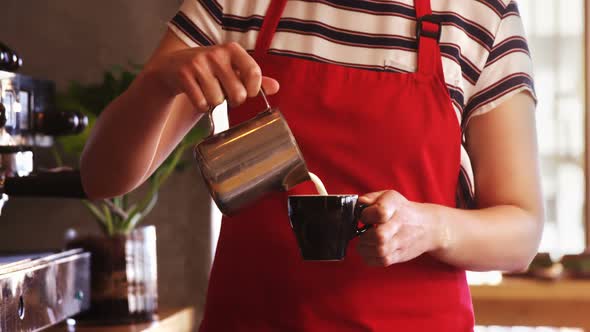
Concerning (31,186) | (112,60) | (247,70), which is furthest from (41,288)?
(112,60)

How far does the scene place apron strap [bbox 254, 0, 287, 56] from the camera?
111cm

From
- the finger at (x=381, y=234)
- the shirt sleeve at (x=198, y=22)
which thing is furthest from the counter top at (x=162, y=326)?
the finger at (x=381, y=234)

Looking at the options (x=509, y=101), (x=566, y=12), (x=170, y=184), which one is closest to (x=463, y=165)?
(x=509, y=101)

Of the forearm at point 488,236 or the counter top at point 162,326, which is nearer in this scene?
the forearm at point 488,236

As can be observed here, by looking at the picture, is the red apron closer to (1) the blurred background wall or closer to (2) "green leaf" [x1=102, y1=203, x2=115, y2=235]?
(2) "green leaf" [x1=102, y1=203, x2=115, y2=235]

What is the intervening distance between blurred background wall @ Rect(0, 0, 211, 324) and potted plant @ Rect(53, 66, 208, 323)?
13cm

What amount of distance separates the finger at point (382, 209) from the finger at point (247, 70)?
169 mm

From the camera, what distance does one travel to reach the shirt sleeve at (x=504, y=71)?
1.11 m

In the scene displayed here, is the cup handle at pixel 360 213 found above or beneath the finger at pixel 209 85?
beneath

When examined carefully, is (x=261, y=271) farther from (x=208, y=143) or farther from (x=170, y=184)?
(x=170, y=184)

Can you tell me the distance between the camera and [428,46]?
111cm

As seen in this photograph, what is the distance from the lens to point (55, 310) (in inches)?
53.3

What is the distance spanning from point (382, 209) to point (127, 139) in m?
0.31

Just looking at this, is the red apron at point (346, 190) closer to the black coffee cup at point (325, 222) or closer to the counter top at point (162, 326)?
the black coffee cup at point (325, 222)
